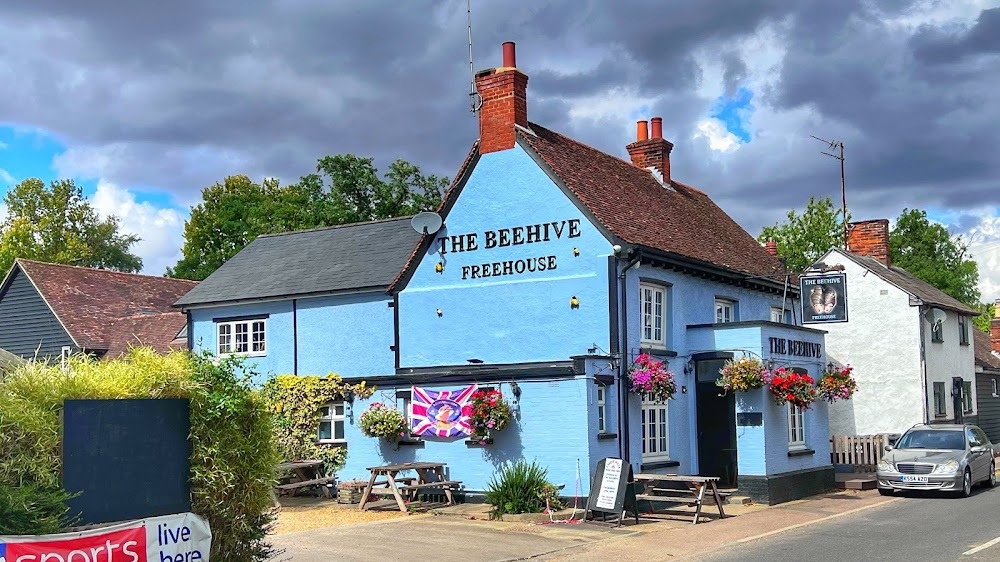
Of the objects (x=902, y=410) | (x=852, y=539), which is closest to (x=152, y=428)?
(x=852, y=539)

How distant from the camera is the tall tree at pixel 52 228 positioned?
58031 mm

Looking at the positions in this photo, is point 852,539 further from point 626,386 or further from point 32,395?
point 32,395

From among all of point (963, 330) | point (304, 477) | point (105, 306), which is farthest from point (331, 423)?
point (963, 330)

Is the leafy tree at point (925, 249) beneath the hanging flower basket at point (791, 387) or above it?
above

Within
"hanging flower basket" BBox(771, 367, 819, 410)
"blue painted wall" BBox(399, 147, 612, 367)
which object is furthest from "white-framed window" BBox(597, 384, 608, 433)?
"hanging flower basket" BBox(771, 367, 819, 410)

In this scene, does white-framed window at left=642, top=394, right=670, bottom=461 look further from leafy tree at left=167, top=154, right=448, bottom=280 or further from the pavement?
leafy tree at left=167, top=154, right=448, bottom=280

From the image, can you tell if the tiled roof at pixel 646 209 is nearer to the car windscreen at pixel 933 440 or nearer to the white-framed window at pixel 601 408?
the white-framed window at pixel 601 408

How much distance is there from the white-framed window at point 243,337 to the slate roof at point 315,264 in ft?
2.41

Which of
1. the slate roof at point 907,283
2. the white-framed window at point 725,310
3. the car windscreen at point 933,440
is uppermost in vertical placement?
the slate roof at point 907,283

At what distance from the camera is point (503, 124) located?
21547mm

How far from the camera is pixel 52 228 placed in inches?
2440

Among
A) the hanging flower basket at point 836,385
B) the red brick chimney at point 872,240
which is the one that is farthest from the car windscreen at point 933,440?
the red brick chimney at point 872,240

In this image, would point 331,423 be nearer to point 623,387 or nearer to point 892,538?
point 623,387

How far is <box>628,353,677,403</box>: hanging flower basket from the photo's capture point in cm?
1942
